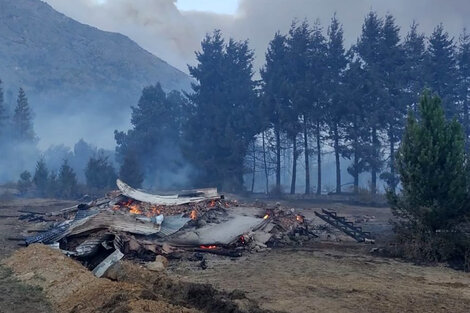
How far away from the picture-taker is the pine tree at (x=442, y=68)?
42438 millimetres

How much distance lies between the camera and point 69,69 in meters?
123

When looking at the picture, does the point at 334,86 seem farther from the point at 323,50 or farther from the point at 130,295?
the point at 130,295

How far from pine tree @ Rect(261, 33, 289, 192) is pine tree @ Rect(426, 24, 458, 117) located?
12.9m

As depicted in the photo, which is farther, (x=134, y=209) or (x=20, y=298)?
(x=134, y=209)

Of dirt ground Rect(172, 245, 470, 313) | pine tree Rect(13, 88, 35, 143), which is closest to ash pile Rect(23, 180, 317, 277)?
dirt ground Rect(172, 245, 470, 313)

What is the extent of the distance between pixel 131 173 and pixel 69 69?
9058 centimetres

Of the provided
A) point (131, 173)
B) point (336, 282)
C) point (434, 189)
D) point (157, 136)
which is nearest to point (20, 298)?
Result: point (336, 282)

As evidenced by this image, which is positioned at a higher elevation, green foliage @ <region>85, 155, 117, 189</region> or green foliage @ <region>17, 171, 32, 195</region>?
green foliage @ <region>85, 155, 117, 189</region>

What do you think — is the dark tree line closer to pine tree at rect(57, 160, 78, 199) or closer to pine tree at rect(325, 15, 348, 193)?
pine tree at rect(325, 15, 348, 193)

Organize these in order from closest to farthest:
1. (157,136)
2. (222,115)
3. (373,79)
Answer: (373,79) < (222,115) < (157,136)

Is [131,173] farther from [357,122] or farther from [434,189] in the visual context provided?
[434,189]

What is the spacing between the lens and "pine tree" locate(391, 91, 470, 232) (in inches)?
599

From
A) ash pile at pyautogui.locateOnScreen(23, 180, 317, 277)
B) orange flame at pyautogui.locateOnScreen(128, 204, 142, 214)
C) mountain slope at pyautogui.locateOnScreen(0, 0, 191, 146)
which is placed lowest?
ash pile at pyautogui.locateOnScreen(23, 180, 317, 277)

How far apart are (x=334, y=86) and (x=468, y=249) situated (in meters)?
29.5
